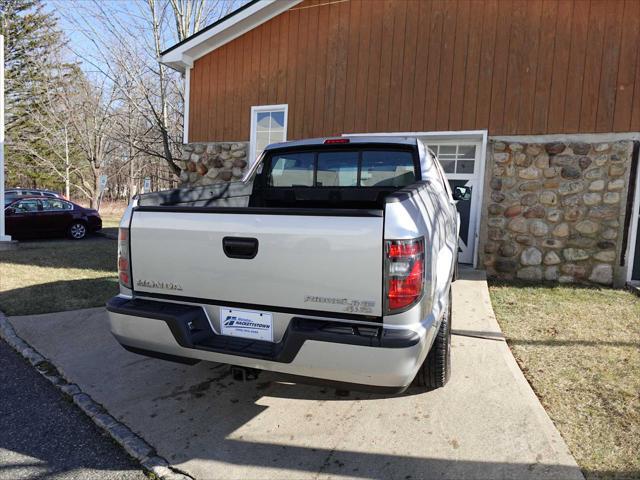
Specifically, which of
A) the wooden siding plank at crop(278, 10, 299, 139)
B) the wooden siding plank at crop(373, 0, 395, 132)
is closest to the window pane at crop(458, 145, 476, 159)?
the wooden siding plank at crop(373, 0, 395, 132)

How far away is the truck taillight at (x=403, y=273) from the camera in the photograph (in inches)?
→ 87.6

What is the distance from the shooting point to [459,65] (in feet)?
24.6

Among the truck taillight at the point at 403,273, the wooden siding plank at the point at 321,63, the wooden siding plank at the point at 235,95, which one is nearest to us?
the truck taillight at the point at 403,273

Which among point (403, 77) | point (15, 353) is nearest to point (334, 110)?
point (403, 77)

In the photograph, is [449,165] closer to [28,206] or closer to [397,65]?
[397,65]

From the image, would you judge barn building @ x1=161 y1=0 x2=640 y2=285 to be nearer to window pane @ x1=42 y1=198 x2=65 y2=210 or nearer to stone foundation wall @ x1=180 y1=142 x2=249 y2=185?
stone foundation wall @ x1=180 y1=142 x2=249 y2=185

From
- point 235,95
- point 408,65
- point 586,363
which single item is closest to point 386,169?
point 586,363

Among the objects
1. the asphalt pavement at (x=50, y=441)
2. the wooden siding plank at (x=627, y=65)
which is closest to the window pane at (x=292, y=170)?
the asphalt pavement at (x=50, y=441)

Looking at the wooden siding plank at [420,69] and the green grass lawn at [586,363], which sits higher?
the wooden siding plank at [420,69]

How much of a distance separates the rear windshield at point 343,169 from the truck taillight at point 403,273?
5.55 feet

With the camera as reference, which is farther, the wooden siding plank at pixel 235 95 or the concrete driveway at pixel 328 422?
the wooden siding plank at pixel 235 95

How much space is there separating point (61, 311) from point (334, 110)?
574 cm

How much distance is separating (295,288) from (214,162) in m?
7.88

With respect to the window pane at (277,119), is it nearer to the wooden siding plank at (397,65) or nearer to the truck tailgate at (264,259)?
the wooden siding plank at (397,65)
